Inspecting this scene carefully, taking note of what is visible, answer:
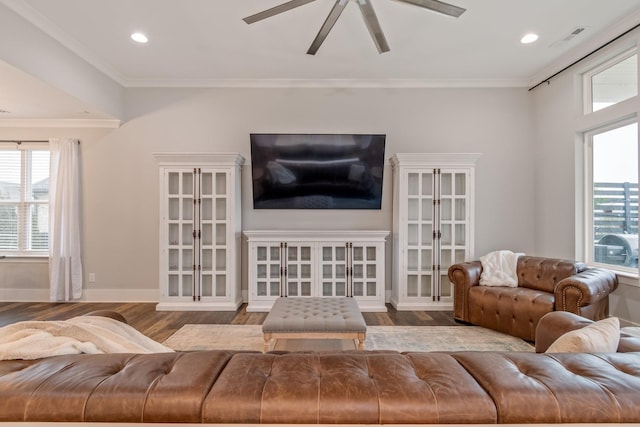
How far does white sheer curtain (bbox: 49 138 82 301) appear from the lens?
4.31m

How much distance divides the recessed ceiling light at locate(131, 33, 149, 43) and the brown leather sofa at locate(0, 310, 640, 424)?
348 centimetres

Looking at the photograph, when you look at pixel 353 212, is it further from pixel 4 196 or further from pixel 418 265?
pixel 4 196

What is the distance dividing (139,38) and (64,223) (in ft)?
9.10

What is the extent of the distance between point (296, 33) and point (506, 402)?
3.54 meters

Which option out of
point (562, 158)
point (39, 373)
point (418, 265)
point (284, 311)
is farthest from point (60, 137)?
point (562, 158)

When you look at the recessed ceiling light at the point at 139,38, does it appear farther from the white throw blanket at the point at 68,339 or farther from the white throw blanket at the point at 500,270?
the white throw blanket at the point at 500,270

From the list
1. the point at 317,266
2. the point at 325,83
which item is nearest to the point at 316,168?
the point at 325,83

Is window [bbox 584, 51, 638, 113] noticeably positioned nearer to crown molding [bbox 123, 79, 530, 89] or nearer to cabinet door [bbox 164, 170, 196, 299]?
crown molding [bbox 123, 79, 530, 89]

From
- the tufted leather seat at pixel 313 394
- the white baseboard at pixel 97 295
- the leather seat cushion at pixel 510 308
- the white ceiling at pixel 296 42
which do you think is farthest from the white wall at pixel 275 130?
the tufted leather seat at pixel 313 394

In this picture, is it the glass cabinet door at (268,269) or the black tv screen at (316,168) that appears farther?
the black tv screen at (316,168)

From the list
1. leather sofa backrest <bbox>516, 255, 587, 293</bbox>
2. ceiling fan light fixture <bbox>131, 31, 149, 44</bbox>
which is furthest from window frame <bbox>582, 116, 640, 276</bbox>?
ceiling fan light fixture <bbox>131, 31, 149, 44</bbox>

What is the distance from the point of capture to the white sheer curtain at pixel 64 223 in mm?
4312

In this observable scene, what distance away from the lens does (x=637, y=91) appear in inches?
121

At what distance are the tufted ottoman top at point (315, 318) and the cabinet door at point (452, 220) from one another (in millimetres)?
1867
